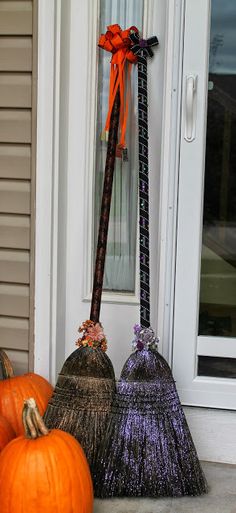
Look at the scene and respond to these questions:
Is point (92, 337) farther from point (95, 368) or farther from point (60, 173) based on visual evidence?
point (60, 173)

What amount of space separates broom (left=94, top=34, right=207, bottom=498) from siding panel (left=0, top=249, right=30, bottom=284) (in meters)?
0.61

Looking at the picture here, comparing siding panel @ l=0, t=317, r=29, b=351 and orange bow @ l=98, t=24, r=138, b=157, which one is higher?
orange bow @ l=98, t=24, r=138, b=157

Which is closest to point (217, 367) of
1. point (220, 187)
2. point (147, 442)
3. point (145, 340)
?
point (145, 340)

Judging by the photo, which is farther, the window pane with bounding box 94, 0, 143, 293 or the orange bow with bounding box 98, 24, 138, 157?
the window pane with bounding box 94, 0, 143, 293

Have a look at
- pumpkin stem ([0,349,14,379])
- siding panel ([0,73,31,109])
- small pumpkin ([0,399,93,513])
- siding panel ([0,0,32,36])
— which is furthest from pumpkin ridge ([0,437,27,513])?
siding panel ([0,0,32,36])

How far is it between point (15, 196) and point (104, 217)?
0.40 m

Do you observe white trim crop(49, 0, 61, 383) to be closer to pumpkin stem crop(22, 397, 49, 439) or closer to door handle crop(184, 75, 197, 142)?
door handle crop(184, 75, 197, 142)

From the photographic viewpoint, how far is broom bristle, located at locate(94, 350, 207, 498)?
1.98 m

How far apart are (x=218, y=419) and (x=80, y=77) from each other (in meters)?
1.38

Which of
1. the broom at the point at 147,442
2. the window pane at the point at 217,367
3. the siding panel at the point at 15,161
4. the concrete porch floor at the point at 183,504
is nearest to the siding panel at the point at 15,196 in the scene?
the siding panel at the point at 15,161

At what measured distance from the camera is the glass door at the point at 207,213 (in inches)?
87.6

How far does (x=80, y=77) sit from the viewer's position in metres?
2.43

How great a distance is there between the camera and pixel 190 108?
2.21m

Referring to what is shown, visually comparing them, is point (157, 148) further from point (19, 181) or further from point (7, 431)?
point (7, 431)
